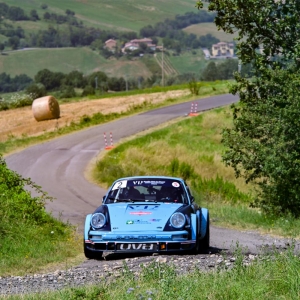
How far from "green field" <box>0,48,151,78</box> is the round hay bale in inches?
4588

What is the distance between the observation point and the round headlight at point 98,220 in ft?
40.5

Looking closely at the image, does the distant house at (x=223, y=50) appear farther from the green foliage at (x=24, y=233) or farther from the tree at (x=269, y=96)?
the green foliage at (x=24, y=233)

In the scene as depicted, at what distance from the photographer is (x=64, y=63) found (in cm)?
17750

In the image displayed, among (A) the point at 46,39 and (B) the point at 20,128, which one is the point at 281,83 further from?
(A) the point at 46,39

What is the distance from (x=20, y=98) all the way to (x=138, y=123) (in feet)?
59.3

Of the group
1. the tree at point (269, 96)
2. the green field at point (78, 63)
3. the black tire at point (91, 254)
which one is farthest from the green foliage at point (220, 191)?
the green field at point (78, 63)

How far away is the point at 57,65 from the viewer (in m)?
176

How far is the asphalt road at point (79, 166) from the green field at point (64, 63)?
117 meters

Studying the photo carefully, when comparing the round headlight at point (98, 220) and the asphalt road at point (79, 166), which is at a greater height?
the round headlight at point (98, 220)

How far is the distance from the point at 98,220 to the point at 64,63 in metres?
168

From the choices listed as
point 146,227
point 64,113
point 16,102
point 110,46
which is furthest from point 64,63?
point 146,227

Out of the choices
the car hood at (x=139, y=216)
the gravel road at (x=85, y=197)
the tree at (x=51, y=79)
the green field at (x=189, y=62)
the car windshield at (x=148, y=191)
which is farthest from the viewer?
the green field at (x=189, y=62)

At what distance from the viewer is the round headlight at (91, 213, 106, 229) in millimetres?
12359

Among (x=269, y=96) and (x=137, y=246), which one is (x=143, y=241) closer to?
(x=137, y=246)
